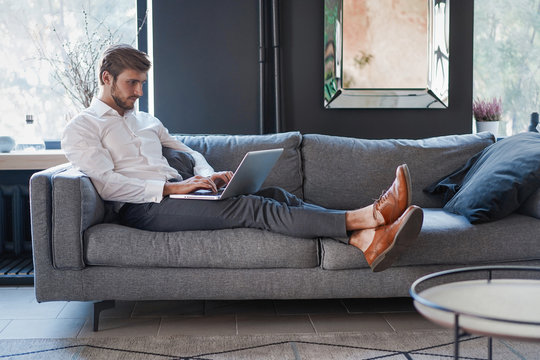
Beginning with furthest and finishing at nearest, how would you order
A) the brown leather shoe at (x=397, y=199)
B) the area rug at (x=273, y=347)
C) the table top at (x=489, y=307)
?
the brown leather shoe at (x=397, y=199) < the area rug at (x=273, y=347) < the table top at (x=489, y=307)

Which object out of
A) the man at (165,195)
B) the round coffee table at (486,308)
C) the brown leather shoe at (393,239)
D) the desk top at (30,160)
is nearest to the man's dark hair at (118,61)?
the man at (165,195)

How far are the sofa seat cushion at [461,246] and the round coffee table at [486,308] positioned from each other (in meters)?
0.86

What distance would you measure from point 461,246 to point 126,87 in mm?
1726

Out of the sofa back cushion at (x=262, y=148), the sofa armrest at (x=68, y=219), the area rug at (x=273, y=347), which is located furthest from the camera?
the sofa back cushion at (x=262, y=148)

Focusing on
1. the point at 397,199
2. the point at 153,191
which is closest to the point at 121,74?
the point at 153,191

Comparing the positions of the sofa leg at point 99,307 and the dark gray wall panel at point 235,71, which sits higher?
the dark gray wall panel at point 235,71

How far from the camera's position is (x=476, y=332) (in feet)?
4.37

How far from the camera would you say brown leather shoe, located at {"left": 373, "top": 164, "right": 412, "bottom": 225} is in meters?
2.38

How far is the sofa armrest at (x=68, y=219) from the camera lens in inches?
98.0

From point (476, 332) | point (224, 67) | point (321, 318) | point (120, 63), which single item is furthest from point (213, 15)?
point (476, 332)

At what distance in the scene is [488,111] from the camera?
390cm

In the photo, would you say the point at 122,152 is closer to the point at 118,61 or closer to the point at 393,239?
the point at 118,61

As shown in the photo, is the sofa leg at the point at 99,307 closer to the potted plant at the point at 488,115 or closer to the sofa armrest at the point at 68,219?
the sofa armrest at the point at 68,219

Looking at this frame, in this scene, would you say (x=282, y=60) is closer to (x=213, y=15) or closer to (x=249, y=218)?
(x=213, y=15)
